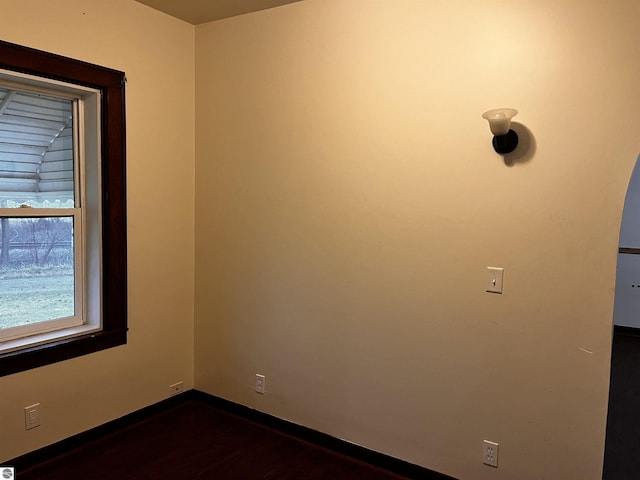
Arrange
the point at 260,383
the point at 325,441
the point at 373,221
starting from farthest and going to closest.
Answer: the point at 260,383 < the point at 325,441 < the point at 373,221

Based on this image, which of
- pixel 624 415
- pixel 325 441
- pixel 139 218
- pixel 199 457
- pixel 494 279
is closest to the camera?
pixel 494 279

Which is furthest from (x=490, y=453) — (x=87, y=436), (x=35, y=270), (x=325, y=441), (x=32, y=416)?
(x=35, y=270)

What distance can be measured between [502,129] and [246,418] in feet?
7.64

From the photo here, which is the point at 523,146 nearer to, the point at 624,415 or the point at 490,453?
the point at 490,453

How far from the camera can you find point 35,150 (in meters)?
2.55

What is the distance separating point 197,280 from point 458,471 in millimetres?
1998

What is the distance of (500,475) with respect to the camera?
2215 millimetres

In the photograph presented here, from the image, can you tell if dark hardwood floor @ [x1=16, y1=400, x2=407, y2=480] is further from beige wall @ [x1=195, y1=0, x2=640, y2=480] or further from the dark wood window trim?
the dark wood window trim

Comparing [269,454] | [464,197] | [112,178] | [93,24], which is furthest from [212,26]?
[269,454]

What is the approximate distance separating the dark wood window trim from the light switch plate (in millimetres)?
2056

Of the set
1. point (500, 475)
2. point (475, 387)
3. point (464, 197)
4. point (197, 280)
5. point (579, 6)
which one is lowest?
point (500, 475)

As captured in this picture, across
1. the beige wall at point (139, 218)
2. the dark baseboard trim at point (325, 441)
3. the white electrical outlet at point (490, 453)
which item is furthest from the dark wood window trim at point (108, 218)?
the white electrical outlet at point (490, 453)

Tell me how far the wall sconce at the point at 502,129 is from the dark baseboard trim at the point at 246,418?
1640 mm

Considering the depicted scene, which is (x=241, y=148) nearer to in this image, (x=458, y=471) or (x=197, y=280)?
(x=197, y=280)
